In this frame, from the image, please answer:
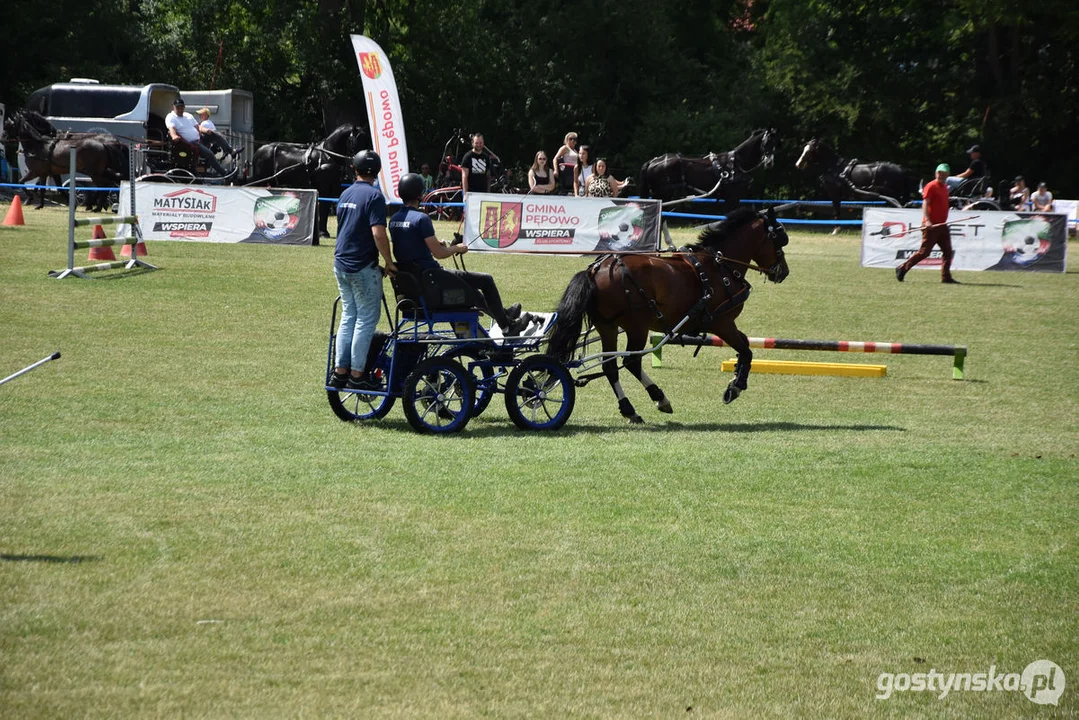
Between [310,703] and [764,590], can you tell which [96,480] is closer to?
[310,703]

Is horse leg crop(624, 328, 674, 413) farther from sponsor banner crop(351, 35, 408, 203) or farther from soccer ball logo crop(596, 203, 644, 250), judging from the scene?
sponsor banner crop(351, 35, 408, 203)

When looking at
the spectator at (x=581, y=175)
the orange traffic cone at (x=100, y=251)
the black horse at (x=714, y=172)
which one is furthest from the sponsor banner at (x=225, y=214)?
the black horse at (x=714, y=172)

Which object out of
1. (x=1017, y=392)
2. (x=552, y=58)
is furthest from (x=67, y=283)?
(x=552, y=58)

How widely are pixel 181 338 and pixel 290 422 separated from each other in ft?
15.0

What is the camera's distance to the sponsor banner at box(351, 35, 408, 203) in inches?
882

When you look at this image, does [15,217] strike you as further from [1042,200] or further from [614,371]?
[1042,200]

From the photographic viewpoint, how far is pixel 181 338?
14000 millimetres

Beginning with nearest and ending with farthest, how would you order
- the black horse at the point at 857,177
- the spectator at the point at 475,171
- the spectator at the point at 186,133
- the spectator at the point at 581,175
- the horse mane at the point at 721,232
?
the horse mane at the point at 721,232 < the spectator at the point at 581,175 < the spectator at the point at 475,171 < the spectator at the point at 186,133 < the black horse at the point at 857,177

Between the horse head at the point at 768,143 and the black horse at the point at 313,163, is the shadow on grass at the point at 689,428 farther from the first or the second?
the horse head at the point at 768,143

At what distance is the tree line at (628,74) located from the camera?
1491 inches

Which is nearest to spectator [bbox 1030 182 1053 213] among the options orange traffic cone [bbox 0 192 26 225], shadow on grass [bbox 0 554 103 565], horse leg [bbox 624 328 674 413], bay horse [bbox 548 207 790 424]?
bay horse [bbox 548 207 790 424]

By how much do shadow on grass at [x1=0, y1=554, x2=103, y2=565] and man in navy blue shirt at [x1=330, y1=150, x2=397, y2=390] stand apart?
3467 mm

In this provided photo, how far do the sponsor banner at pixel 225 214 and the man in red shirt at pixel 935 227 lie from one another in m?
10.3

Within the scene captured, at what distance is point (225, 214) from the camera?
74.4 ft
